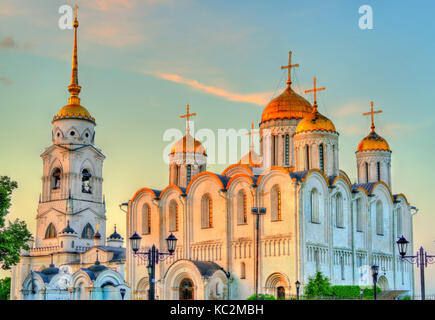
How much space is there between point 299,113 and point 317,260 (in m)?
11.4

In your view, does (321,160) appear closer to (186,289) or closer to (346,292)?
(346,292)

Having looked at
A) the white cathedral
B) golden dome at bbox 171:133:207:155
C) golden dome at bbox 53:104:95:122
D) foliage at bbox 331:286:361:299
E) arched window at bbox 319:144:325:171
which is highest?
golden dome at bbox 53:104:95:122

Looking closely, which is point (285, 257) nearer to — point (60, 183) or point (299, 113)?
point (299, 113)

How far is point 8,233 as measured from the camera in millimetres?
33375

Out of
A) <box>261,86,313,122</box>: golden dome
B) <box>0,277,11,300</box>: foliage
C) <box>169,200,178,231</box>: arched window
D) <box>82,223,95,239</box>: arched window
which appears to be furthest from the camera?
<box>0,277,11,300</box>: foliage

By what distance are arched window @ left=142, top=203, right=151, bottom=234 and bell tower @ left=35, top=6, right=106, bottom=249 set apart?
15929 millimetres

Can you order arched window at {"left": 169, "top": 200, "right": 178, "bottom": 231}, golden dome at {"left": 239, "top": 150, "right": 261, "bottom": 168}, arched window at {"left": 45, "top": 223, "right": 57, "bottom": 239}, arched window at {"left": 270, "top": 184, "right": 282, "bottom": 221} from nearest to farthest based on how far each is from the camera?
arched window at {"left": 270, "top": 184, "right": 282, "bottom": 221} → arched window at {"left": 169, "top": 200, "right": 178, "bottom": 231} → golden dome at {"left": 239, "top": 150, "right": 261, "bottom": 168} → arched window at {"left": 45, "top": 223, "right": 57, "bottom": 239}

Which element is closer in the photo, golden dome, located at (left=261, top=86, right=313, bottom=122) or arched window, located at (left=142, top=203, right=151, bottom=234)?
arched window, located at (left=142, top=203, right=151, bottom=234)

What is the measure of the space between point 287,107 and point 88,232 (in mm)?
24865

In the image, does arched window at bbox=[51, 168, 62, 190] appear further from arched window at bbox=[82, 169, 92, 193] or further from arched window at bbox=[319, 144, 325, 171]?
arched window at bbox=[319, 144, 325, 171]

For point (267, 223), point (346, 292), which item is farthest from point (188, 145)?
point (346, 292)

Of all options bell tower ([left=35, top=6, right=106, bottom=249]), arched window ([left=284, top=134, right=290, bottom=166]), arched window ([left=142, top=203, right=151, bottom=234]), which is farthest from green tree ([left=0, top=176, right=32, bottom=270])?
bell tower ([left=35, top=6, right=106, bottom=249])

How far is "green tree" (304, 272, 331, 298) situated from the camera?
43.1 metres
